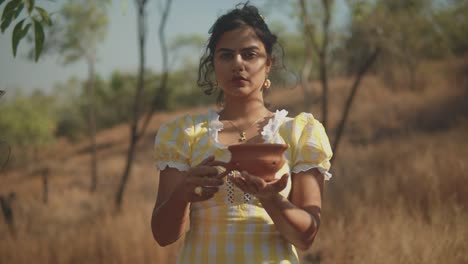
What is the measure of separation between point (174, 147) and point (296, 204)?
0.44 metres

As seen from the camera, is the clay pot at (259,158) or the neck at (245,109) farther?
the neck at (245,109)

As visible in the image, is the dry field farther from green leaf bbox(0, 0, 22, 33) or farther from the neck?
green leaf bbox(0, 0, 22, 33)

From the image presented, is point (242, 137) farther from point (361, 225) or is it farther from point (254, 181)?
point (361, 225)

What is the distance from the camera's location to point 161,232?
1514mm

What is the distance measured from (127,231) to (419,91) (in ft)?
44.8

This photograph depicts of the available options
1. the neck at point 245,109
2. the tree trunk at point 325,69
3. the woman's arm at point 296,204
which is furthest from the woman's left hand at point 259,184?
the tree trunk at point 325,69

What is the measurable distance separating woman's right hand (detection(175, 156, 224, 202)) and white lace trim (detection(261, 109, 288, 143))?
0.28 metres

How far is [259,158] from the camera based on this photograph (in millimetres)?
1216

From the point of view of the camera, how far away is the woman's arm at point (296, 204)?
4.05 ft

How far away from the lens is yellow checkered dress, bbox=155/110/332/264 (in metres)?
1.46

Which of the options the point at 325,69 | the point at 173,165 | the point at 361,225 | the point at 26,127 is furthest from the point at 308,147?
the point at 26,127

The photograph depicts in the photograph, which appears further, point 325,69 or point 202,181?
point 325,69

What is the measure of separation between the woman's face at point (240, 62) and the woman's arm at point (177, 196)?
34 centimetres

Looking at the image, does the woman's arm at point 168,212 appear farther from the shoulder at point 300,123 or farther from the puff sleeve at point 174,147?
the shoulder at point 300,123
